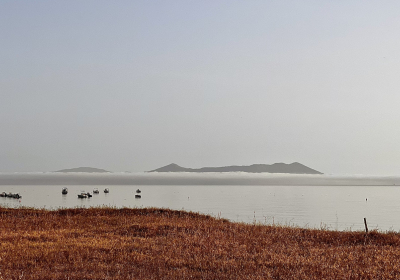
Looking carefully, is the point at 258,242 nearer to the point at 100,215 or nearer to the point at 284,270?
the point at 284,270

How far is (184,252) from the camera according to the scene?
13.6m

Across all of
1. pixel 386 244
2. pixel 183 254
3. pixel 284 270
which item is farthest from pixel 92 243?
pixel 386 244

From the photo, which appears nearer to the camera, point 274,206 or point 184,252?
point 184,252

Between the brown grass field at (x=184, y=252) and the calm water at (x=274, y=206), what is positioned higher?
the brown grass field at (x=184, y=252)

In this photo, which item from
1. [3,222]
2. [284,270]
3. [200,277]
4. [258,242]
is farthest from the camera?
[3,222]

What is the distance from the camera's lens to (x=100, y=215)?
2425 cm

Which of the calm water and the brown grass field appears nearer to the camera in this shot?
the brown grass field

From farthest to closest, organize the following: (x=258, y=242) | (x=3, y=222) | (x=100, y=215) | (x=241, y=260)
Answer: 1. (x=100, y=215)
2. (x=3, y=222)
3. (x=258, y=242)
4. (x=241, y=260)

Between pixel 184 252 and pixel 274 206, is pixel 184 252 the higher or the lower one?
the higher one

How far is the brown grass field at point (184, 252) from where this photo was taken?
424 inches

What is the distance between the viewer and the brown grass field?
1076 centimetres

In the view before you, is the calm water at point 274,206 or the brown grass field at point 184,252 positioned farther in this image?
the calm water at point 274,206

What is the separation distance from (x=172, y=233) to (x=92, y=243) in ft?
13.7

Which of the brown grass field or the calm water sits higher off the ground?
the brown grass field
